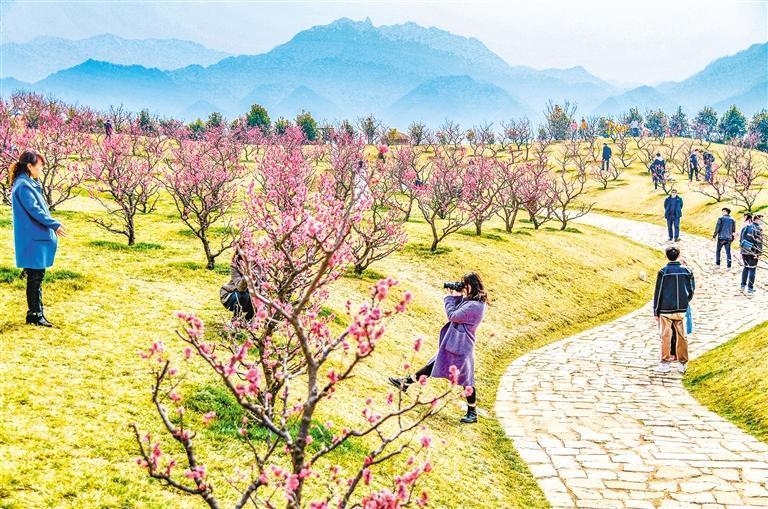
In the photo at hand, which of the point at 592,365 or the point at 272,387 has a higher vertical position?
the point at 272,387

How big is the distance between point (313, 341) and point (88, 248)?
391 inches

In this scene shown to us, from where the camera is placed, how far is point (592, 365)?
12.9 m

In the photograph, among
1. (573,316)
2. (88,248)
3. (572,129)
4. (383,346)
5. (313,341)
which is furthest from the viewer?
(572,129)

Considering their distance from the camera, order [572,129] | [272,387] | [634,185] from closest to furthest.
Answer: [272,387] → [634,185] → [572,129]

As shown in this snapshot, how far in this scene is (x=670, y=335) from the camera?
1220 centimetres

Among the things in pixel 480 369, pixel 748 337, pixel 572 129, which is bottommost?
pixel 480 369

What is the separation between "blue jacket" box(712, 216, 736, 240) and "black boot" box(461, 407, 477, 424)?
17.2m

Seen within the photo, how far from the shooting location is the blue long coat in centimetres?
805

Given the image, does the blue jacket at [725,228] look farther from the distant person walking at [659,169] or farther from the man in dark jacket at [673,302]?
the distant person walking at [659,169]

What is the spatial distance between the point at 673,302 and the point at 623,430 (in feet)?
12.8

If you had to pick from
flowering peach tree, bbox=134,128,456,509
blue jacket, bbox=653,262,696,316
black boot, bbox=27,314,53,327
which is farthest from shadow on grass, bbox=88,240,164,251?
blue jacket, bbox=653,262,696,316

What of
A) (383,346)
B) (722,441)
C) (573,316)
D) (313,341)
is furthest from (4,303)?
(573,316)

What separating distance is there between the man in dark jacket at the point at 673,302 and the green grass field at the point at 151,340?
351 centimetres

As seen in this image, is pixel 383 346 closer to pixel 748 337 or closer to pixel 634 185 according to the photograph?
pixel 748 337
